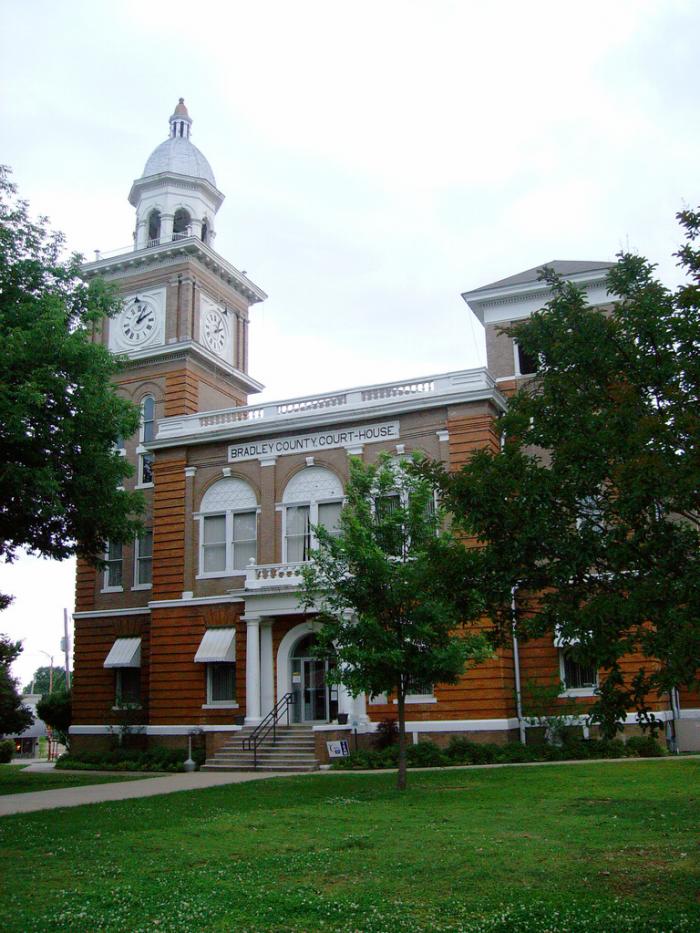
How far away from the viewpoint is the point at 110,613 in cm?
3728

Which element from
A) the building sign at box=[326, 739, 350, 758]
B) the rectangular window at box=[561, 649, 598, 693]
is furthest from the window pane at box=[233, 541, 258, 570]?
the rectangular window at box=[561, 649, 598, 693]

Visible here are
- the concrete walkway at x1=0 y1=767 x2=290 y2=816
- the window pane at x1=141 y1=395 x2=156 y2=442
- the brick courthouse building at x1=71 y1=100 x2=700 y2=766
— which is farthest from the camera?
the window pane at x1=141 y1=395 x2=156 y2=442

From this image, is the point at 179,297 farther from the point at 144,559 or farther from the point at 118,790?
the point at 118,790

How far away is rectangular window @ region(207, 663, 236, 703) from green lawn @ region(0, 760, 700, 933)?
48.5 ft

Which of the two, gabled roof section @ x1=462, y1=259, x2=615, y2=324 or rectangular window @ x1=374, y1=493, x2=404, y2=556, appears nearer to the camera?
rectangular window @ x1=374, y1=493, x2=404, y2=556

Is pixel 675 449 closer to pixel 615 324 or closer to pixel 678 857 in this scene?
pixel 615 324

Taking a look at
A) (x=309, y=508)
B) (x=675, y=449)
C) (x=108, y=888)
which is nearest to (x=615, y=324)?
(x=675, y=449)

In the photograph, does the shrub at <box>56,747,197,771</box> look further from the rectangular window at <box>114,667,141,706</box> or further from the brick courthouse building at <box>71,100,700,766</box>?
the rectangular window at <box>114,667,141,706</box>

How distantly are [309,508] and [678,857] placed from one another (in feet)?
75.4

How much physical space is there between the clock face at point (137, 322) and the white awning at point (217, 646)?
13921 mm

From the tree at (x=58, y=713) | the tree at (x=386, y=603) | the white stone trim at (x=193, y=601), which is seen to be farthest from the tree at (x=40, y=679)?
the tree at (x=386, y=603)

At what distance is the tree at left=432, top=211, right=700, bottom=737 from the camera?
8664 millimetres

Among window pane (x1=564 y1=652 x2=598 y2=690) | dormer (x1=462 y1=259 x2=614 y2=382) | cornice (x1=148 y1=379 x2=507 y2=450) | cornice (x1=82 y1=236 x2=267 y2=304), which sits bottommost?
window pane (x1=564 y1=652 x2=598 y2=690)

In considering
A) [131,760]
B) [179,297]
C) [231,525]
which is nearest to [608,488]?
[231,525]
